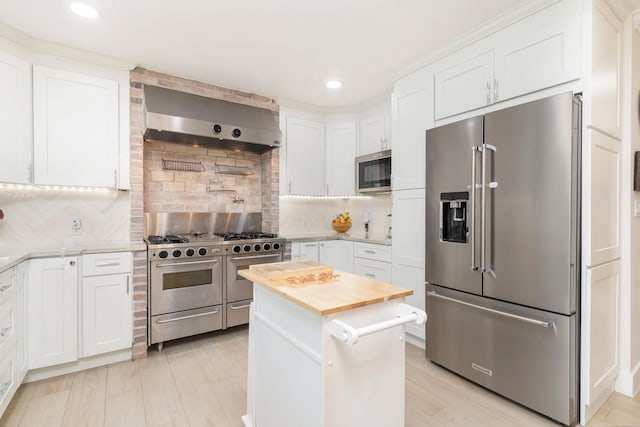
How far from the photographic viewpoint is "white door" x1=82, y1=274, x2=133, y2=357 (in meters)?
2.59

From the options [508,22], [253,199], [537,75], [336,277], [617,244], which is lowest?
[336,277]

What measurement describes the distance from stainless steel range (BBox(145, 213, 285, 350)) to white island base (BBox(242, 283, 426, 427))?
1.65 metres

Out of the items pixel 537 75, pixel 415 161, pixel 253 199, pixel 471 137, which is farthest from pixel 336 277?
pixel 253 199

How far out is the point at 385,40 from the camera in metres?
2.61

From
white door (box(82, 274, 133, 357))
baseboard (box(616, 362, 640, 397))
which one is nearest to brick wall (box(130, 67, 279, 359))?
white door (box(82, 274, 133, 357))

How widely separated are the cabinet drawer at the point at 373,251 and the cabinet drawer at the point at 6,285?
3.01m

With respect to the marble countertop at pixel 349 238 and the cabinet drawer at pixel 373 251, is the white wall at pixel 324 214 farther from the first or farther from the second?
the cabinet drawer at pixel 373 251

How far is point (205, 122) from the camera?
10.3 feet

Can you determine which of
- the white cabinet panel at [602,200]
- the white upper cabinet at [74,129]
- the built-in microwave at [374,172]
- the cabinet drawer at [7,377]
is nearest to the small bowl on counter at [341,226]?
the built-in microwave at [374,172]

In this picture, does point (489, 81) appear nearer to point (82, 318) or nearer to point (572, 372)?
point (572, 372)

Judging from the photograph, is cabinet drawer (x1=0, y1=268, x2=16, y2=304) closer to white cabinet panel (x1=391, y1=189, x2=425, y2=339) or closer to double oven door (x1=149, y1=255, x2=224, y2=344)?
double oven door (x1=149, y1=255, x2=224, y2=344)

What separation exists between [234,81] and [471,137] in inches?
97.2

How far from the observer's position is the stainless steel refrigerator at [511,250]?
6.14 feet

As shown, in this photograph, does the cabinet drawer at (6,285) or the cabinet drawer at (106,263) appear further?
the cabinet drawer at (106,263)
